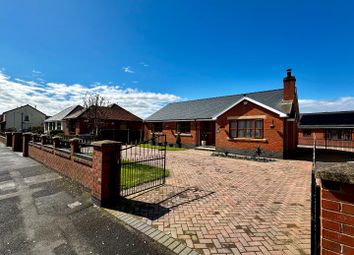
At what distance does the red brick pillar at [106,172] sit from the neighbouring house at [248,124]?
40.6 ft

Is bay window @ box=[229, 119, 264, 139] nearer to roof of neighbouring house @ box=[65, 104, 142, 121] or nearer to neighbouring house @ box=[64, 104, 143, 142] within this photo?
neighbouring house @ box=[64, 104, 143, 142]

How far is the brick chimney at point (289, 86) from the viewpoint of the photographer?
50.9ft

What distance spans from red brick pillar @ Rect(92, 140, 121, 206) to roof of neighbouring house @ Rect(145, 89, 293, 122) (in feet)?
41.2

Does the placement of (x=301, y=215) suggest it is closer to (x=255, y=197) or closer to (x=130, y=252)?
(x=255, y=197)

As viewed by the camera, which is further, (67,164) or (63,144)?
(63,144)

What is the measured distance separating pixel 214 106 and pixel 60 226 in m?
19.9

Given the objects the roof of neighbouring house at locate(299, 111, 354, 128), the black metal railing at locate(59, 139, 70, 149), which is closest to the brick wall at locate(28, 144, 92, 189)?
the black metal railing at locate(59, 139, 70, 149)

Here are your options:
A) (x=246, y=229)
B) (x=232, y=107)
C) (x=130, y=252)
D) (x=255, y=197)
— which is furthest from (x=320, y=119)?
(x=130, y=252)

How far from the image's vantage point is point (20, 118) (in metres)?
54.5

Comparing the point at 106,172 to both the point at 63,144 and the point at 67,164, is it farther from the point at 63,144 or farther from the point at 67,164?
the point at 63,144

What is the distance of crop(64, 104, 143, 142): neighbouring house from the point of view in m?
27.5

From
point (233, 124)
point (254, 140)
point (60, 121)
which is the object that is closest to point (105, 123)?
point (60, 121)

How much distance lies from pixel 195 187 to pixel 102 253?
4.15 meters

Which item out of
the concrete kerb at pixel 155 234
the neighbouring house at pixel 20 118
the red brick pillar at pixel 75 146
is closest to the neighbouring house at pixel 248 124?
the red brick pillar at pixel 75 146
